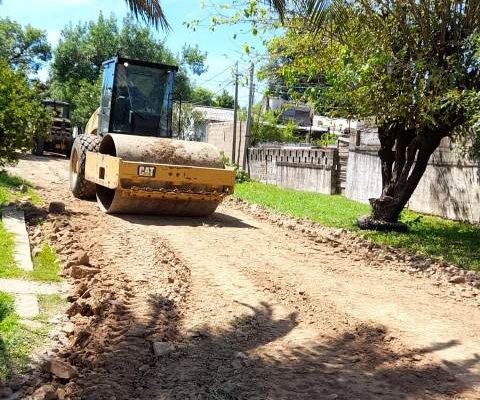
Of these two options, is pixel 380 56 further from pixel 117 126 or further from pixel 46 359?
pixel 46 359

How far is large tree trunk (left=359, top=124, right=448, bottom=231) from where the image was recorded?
1180cm

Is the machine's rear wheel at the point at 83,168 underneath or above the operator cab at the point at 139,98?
underneath

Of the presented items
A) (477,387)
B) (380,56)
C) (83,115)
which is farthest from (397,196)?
(83,115)

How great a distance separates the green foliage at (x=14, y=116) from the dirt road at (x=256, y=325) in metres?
2.99

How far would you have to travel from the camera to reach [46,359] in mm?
4586

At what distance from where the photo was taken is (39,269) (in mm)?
7062

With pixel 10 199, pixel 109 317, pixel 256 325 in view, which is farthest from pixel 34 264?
pixel 10 199

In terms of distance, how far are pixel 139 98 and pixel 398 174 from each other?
5551mm

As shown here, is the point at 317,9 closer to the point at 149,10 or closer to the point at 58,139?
the point at 149,10

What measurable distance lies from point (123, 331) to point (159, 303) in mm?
870

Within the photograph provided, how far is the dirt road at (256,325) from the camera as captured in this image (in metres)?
4.23

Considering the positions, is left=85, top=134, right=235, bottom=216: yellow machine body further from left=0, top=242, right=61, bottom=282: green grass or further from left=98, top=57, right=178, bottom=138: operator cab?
left=0, top=242, right=61, bottom=282: green grass

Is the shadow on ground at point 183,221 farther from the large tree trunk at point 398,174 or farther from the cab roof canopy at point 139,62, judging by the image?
the cab roof canopy at point 139,62

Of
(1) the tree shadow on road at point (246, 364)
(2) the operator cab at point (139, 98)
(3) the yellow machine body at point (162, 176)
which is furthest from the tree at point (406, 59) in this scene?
(1) the tree shadow on road at point (246, 364)
